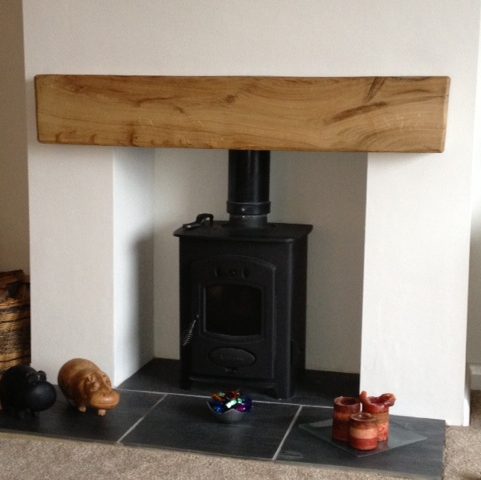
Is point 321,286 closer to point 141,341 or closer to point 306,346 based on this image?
point 306,346

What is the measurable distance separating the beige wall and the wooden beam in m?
0.59

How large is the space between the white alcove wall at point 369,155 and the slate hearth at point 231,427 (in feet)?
0.80

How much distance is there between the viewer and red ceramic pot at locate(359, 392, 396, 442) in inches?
111

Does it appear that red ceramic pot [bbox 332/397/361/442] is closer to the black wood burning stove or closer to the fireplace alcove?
the black wood burning stove

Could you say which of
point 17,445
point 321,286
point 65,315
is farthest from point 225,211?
point 17,445

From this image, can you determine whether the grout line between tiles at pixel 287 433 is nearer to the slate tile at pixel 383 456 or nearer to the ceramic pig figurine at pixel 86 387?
the slate tile at pixel 383 456

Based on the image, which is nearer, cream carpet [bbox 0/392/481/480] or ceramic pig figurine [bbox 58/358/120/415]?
cream carpet [bbox 0/392/481/480]

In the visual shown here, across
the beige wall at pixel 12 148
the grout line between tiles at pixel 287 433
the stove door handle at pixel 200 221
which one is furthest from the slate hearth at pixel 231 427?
the beige wall at pixel 12 148

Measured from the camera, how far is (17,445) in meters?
2.85

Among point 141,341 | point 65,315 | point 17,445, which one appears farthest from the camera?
point 141,341

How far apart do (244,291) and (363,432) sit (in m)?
0.74

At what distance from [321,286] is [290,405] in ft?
1.71

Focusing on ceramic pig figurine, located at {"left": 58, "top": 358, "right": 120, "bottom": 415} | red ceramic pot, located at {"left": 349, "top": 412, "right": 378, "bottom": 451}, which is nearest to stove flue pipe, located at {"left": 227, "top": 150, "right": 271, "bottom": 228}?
ceramic pig figurine, located at {"left": 58, "top": 358, "right": 120, "bottom": 415}

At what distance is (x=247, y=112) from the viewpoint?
303 centimetres
